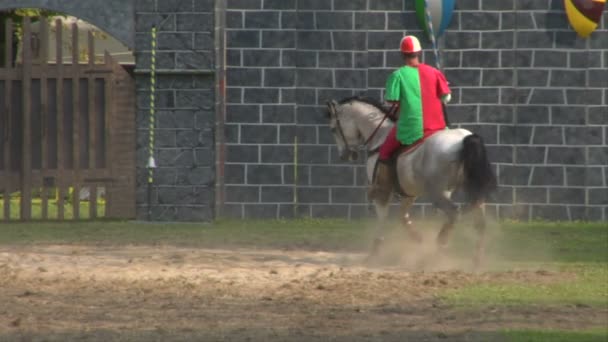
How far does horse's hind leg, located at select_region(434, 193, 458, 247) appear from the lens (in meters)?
15.8

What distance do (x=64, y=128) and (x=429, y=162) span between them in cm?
784

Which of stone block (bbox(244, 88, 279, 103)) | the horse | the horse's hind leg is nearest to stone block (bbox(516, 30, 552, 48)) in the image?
stone block (bbox(244, 88, 279, 103))

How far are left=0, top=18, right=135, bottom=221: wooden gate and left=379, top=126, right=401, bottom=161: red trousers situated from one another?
6496mm

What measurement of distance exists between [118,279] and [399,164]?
3175 mm

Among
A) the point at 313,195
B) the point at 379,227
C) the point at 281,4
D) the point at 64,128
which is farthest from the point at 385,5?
the point at 379,227

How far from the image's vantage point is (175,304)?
41.4ft

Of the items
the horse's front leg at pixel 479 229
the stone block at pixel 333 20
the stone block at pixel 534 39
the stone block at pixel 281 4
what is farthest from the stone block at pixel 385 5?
the horse's front leg at pixel 479 229

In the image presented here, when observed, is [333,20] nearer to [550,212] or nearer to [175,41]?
[175,41]

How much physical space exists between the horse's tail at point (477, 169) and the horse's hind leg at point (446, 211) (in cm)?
62


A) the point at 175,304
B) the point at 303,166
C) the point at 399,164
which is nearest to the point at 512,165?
the point at 303,166

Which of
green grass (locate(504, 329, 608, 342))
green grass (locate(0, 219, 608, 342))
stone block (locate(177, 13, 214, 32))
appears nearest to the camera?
green grass (locate(504, 329, 608, 342))

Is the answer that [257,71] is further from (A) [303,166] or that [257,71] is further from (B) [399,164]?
(B) [399,164]

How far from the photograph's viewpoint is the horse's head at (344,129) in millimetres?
17156

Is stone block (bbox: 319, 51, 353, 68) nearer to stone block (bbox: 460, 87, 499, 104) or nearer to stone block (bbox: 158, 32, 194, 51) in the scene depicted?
stone block (bbox: 460, 87, 499, 104)
